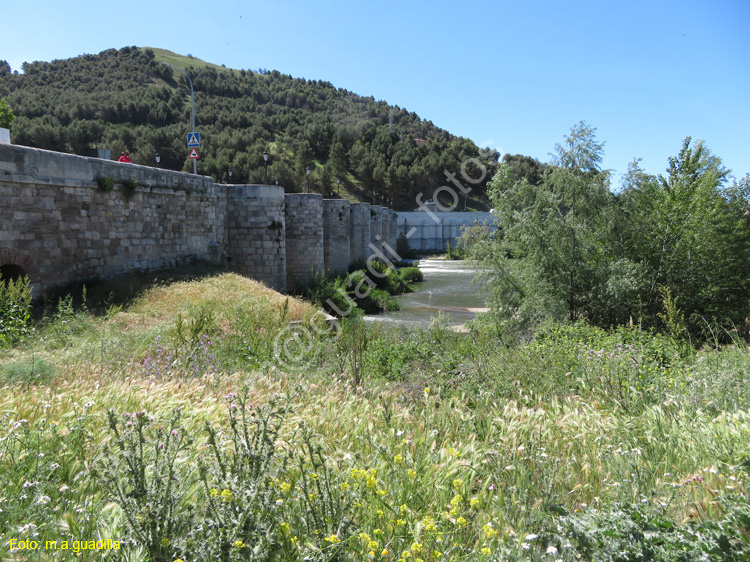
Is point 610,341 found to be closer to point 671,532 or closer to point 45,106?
point 671,532

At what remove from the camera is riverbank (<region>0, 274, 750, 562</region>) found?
2.06m

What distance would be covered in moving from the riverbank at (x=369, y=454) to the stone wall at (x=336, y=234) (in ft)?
54.2

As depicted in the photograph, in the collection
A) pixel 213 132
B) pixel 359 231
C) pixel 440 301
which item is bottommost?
pixel 440 301

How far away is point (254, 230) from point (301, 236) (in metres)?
3.38

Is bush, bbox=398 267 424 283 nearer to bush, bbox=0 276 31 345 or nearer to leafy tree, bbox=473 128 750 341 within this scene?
leafy tree, bbox=473 128 750 341

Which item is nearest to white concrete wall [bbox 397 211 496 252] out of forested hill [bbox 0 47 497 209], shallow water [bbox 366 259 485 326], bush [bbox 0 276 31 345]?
forested hill [bbox 0 47 497 209]

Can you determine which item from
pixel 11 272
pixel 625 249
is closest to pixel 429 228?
pixel 625 249

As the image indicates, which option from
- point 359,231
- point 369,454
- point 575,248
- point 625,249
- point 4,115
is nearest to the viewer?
point 369,454

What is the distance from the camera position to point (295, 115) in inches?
2842

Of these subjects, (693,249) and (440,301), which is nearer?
(693,249)

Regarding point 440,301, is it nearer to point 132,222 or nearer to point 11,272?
point 132,222

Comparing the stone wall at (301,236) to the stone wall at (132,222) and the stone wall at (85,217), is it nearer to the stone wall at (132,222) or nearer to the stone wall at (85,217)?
the stone wall at (132,222)

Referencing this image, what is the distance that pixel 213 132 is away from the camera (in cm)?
5622

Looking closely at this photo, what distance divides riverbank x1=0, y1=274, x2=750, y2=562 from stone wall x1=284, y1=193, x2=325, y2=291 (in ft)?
41.3
